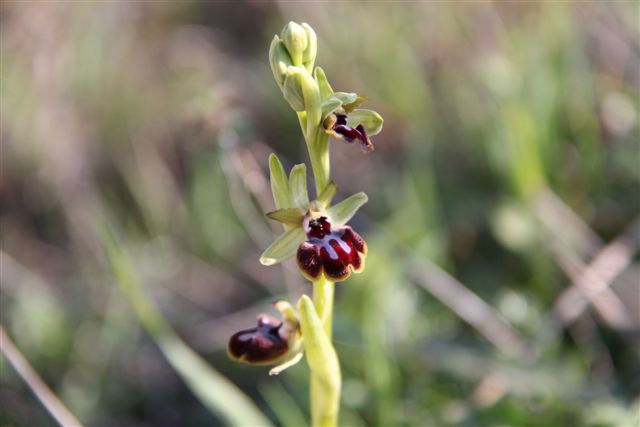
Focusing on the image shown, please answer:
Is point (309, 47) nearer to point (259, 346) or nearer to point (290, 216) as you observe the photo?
point (290, 216)

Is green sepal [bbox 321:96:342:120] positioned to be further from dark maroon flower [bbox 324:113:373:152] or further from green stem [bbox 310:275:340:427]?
green stem [bbox 310:275:340:427]

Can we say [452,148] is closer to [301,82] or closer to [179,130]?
[179,130]

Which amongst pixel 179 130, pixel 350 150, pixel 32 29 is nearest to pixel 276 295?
pixel 350 150

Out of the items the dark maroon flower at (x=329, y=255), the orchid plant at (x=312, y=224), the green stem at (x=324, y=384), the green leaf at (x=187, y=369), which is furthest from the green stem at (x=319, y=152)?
the green leaf at (x=187, y=369)

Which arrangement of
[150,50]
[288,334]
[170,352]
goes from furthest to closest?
1. [150,50]
2. [170,352]
3. [288,334]

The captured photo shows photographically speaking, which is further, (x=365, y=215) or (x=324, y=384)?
(x=365, y=215)

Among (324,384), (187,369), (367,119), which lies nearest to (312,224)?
(367,119)
